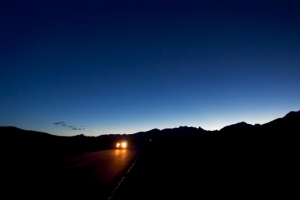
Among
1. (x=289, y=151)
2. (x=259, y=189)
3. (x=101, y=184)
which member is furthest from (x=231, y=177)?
(x=289, y=151)

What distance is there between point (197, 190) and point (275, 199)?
Result: 2530 millimetres

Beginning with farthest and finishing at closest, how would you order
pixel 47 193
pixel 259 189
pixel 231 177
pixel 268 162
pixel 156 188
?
Answer: pixel 268 162 < pixel 231 177 < pixel 156 188 < pixel 259 189 < pixel 47 193

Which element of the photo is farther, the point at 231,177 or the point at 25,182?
the point at 231,177

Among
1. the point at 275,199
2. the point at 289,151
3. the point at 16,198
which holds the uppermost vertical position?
the point at 289,151

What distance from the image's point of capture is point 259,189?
8336 mm

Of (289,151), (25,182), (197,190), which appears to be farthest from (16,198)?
(289,151)

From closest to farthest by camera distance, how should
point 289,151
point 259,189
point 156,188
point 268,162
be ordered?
point 259,189
point 156,188
point 268,162
point 289,151

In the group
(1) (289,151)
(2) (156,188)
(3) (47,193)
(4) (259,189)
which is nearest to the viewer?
(3) (47,193)

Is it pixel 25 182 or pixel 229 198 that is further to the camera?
pixel 25 182

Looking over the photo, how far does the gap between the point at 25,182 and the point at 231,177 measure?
8.68 metres

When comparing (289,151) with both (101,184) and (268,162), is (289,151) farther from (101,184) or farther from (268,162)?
(101,184)

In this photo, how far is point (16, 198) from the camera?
7.00 m

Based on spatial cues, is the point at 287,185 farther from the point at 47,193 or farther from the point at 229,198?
the point at 47,193

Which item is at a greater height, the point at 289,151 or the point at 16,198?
the point at 289,151
